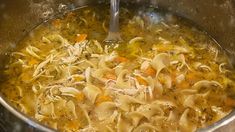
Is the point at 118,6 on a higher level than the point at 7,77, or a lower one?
higher

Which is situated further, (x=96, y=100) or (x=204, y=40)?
(x=204, y=40)

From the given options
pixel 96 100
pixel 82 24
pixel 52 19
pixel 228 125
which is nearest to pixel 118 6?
pixel 82 24

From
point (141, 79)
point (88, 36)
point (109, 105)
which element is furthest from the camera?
point (88, 36)

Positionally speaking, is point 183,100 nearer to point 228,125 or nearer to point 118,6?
point 228,125

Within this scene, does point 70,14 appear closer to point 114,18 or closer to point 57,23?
point 57,23

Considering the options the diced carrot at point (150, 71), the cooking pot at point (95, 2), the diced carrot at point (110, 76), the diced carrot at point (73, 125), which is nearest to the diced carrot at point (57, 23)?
the cooking pot at point (95, 2)

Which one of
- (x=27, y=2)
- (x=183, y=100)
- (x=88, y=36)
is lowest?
(x=183, y=100)

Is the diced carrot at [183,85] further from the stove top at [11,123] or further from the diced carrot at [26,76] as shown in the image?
the stove top at [11,123]
